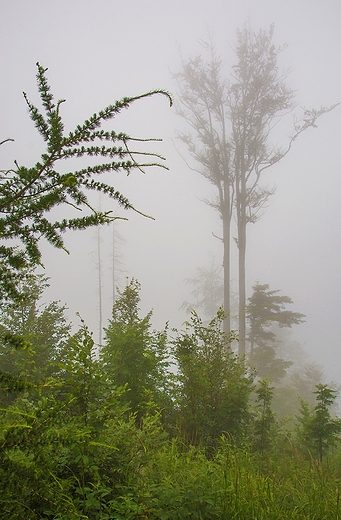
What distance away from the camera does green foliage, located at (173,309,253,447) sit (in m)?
5.08

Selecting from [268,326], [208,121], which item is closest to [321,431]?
[268,326]

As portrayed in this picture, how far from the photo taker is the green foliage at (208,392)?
16.7ft

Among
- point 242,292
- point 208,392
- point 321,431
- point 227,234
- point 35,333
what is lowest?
point 321,431

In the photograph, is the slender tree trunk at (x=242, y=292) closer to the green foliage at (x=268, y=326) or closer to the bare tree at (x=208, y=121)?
the green foliage at (x=268, y=326)

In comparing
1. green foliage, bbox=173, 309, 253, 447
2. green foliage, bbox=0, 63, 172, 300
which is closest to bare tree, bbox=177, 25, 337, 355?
green foliage, bbox=173, 309, 253, 447

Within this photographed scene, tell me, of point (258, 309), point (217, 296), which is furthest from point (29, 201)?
point (217, 296)

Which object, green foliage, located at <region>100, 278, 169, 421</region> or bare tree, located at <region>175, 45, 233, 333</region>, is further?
bare tree, located at <region>175, 45, 233, 333</region>

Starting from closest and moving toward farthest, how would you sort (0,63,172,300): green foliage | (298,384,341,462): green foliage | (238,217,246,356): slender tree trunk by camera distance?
1. (0,63,172,300): green foliage
2. (298,384,341,462): green foliage
3. (238,217,246,356): slender tree trunk

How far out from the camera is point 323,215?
160m

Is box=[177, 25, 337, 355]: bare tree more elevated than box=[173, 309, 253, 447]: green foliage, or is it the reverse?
box=[177, 25, 337, 355]: bare tree

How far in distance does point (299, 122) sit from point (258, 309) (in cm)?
1087

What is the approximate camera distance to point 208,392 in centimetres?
550

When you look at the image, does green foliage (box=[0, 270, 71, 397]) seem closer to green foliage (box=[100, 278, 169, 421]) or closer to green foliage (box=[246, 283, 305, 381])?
green foliage (box=[100, 278, 169, 421])

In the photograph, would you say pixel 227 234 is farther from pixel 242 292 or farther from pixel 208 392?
pixel 208 392
